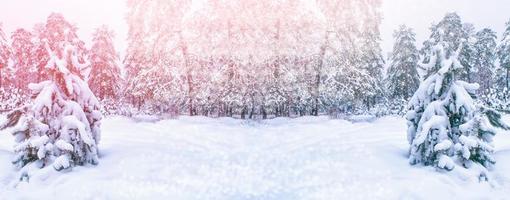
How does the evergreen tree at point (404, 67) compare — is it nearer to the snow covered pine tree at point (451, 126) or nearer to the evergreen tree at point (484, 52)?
the evergreen tree at point (484, 52)

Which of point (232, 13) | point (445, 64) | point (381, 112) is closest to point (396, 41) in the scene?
point (381, 112)

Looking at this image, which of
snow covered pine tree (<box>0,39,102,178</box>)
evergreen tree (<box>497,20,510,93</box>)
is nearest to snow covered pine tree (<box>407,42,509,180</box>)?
snow covered pine tree (<box>0,39,102,178</box>)

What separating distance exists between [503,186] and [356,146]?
14.4 feet

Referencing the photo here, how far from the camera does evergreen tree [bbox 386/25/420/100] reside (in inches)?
1741

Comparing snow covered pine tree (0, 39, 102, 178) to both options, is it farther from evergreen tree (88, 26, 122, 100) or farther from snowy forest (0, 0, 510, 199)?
evergreen tree (88, 26, 122, 100)

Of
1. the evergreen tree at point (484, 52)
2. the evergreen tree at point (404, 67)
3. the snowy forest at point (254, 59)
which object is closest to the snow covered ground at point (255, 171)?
the snowy forest at point (254, 59)

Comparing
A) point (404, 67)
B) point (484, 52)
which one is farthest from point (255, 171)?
point (484, 52)

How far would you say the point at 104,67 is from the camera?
1654 inches

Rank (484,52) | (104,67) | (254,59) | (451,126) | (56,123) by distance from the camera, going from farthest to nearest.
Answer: (484,52), (104,67), (254,59), (451,126), (56,123)

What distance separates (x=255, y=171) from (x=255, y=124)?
450 cm

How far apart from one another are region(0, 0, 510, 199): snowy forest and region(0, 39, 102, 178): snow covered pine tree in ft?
0.11

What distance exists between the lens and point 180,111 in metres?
30.8


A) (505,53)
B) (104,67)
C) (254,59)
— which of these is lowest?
(254,59)

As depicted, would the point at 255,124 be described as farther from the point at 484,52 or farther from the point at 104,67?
the point at 484,52
